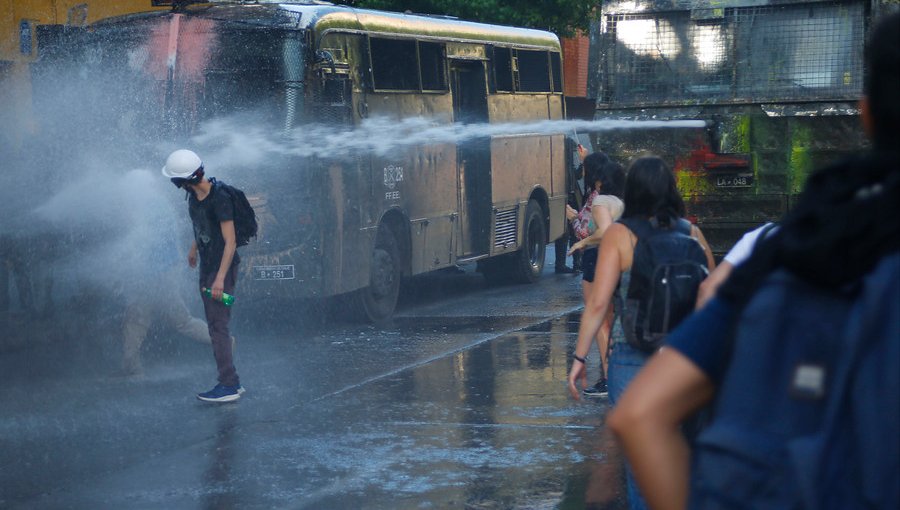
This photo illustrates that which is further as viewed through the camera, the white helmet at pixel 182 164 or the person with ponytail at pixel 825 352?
the white helmet at pixel 182 164

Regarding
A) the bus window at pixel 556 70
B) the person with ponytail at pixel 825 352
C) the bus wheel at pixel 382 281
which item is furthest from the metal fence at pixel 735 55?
the person with ponytail at pixel 825 352

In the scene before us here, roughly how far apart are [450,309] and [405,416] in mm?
6137

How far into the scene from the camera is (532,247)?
17.2 metres

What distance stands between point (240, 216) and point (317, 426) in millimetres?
1695

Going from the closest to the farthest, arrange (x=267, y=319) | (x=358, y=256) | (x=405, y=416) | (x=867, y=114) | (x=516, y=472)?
(x=867, y=114) < (x=516, y=472) < (x=405, y=416) < (x=358, y=256) < (x=267, y=319)

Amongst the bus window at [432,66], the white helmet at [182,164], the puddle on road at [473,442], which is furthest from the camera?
the bus window at [432,66]

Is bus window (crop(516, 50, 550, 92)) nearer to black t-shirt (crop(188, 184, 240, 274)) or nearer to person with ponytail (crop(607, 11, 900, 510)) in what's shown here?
black t-shirt (crop(188, 184, 240, 274))

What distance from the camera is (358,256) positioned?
12.4m

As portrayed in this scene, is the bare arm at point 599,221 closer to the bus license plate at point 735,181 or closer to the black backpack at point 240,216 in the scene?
the black backpack at point 240,216

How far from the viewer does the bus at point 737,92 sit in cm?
1125

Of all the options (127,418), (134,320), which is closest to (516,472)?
(127,418)

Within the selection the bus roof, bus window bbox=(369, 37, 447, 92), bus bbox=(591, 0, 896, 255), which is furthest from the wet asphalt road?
the bus roof

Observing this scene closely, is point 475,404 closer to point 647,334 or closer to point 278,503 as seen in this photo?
point 278,503

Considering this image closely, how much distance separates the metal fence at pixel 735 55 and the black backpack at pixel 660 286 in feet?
23.3
